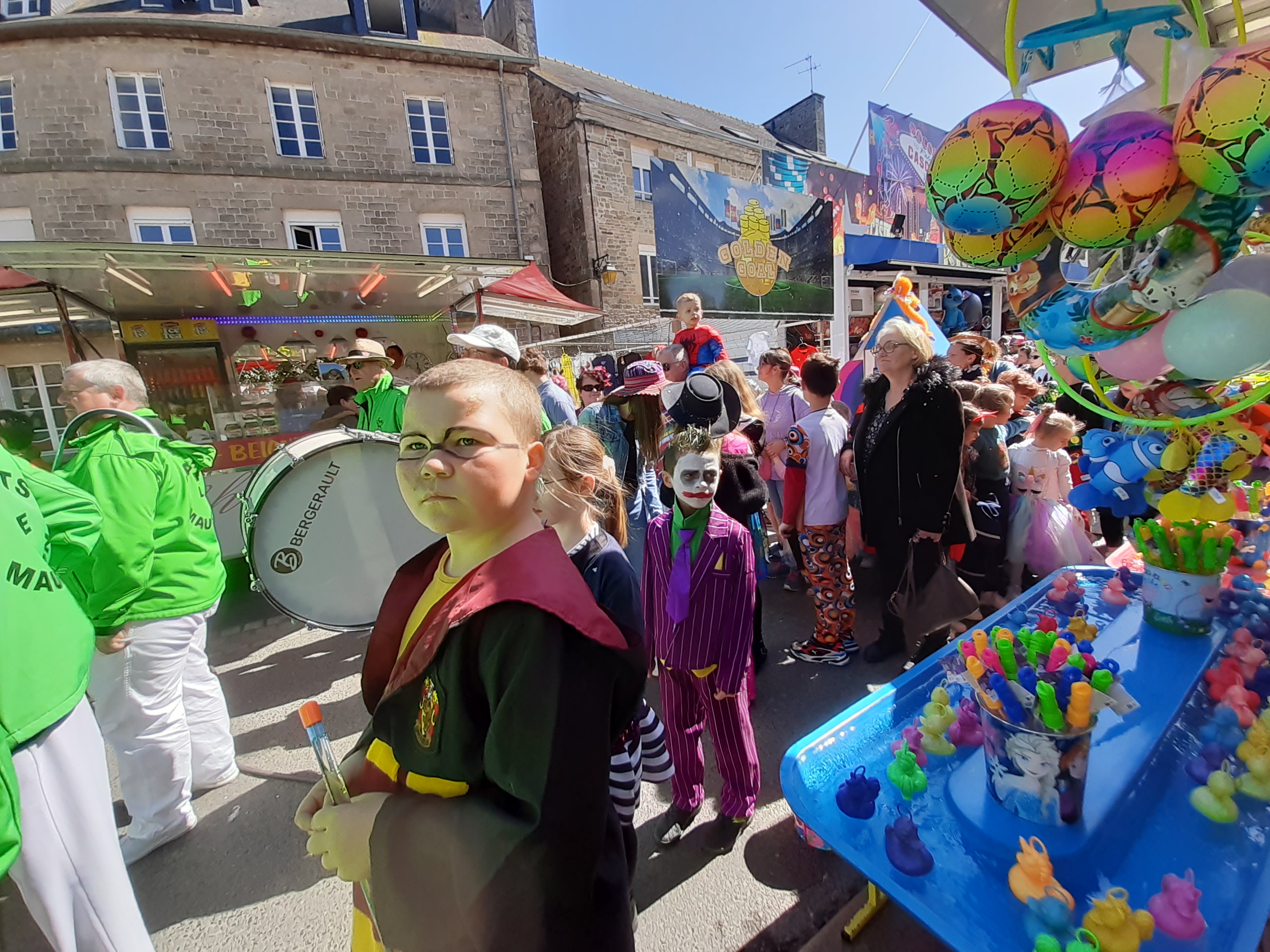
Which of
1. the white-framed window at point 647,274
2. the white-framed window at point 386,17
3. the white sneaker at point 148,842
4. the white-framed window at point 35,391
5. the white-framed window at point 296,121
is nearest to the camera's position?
the white sneaker at point 148,842

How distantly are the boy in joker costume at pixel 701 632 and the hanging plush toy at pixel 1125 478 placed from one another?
121 centimetres

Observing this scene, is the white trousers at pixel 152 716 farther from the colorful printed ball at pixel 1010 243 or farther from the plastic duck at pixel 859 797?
the colorful printed ball at pixel 1010 243

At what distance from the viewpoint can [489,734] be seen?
0.82 metres

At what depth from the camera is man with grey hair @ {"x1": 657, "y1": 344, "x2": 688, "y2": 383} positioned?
4.61 metres

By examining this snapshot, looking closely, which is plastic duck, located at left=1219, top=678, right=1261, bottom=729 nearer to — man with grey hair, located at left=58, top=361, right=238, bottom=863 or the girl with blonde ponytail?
the girl with blonde ponytail

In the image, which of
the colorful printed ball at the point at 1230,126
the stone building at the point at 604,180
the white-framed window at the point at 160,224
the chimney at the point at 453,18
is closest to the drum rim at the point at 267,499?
the colorful printed ball at the point at 1230,126

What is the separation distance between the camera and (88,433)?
6.76 ft

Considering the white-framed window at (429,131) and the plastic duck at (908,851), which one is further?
the white-framed window at (429,131)

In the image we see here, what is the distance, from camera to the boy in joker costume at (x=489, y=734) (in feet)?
2.60

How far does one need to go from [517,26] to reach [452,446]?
54.9ft

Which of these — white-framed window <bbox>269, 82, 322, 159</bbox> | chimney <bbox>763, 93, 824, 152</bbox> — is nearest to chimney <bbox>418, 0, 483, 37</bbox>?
white-framed window <bbox>269, 82, 322, 159</bbox>

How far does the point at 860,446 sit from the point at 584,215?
40.5 ft

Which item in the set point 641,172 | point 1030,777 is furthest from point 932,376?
point 641,172

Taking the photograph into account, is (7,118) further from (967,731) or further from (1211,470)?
(1211,470)
